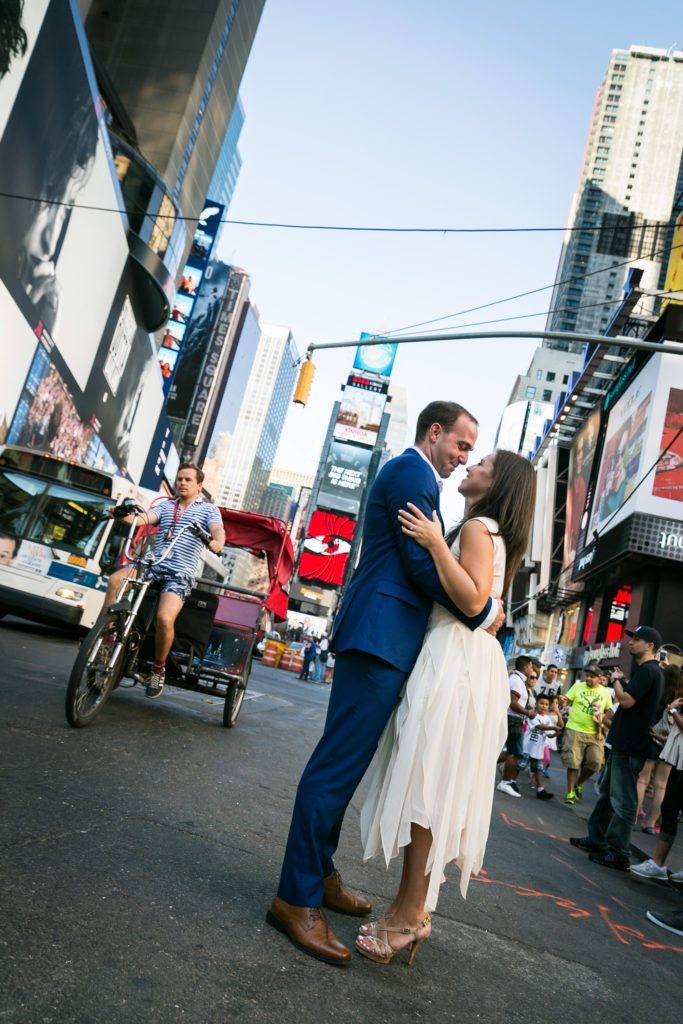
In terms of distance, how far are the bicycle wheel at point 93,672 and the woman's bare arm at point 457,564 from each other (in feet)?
10.2

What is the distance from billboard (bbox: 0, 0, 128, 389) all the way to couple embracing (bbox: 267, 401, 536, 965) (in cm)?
1718

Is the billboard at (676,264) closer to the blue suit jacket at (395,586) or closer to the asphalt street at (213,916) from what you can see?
the asphalt street at (213,916)

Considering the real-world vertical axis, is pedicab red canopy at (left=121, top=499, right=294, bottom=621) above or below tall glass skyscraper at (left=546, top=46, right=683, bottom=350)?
below

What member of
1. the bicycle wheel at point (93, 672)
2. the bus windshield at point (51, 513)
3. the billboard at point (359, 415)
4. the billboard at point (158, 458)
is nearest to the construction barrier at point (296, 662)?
the billboard at point (158, 458)

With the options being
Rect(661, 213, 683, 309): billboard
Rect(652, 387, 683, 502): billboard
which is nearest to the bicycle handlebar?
Rect(652, 387, 683, 502): billboard

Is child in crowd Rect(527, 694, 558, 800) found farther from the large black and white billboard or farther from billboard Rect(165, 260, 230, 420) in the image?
billboard Rect(165, 260, 230, 420)

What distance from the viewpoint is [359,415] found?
3531 inches

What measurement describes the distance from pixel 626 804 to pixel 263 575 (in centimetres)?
516

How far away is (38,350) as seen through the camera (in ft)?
68.4

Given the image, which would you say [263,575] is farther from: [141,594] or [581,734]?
[581,734]

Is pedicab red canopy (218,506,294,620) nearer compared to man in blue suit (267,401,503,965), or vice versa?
man in blue suit (267,401,503,965)

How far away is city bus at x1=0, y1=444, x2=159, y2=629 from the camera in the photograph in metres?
11.6

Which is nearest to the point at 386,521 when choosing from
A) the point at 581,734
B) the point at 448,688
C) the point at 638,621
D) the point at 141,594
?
the point at 448,688

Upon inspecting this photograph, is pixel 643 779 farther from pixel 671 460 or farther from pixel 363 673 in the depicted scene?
pixel 671 460
